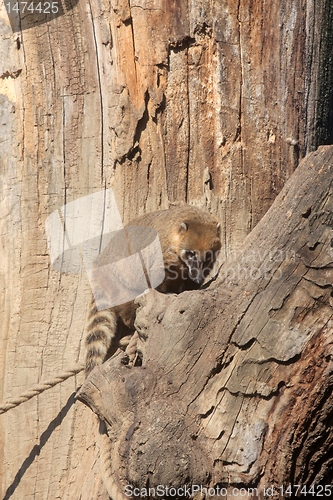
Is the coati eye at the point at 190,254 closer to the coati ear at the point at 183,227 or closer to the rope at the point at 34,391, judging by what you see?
the coati ear at the point at 183,227

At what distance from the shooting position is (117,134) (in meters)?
4.22

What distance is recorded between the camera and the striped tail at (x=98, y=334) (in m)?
3.95

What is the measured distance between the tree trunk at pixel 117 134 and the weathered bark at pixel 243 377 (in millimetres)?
965

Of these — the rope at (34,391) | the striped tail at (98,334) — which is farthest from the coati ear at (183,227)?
the rope at (34,391)

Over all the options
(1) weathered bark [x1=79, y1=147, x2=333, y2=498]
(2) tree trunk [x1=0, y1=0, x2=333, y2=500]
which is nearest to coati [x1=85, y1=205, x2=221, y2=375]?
(2) tree trunk [x1=0, y1=0, x2=333, y2=500]

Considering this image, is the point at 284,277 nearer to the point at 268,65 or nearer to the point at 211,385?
the point at 211,385

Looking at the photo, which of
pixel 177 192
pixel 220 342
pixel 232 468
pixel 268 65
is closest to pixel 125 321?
pixel 177 192

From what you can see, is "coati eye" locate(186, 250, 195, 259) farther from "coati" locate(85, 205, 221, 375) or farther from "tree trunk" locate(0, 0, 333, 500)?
"tree trunk" locate(0, 0, 333, 500)

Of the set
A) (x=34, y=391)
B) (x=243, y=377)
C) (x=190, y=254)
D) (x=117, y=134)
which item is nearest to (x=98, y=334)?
(x=34, y=391)

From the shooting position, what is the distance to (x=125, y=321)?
4.31 m

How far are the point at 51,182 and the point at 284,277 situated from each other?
208cm

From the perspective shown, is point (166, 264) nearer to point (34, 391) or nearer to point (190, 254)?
point (190, 254)

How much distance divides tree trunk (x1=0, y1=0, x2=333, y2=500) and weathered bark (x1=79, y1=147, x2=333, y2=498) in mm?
965

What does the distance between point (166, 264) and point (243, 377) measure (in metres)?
1.69
